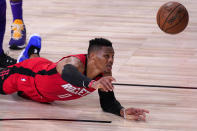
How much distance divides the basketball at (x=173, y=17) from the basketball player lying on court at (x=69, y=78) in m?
0.88

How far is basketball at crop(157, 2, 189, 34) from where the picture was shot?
3.84m

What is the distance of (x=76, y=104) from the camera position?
3.53 m

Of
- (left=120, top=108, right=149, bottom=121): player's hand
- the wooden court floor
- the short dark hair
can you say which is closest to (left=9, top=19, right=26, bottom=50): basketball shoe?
the wooden court floor

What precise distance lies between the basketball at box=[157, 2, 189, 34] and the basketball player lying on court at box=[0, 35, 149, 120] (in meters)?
0.88

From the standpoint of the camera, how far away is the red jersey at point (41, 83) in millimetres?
3271

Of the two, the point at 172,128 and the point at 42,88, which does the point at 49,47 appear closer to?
the point at 42,88

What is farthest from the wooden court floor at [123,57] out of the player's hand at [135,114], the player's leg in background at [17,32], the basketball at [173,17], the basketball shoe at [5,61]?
the basketball at [173,17]

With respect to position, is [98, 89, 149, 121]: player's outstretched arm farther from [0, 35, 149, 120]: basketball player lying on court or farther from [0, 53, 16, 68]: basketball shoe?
[0, 53, 16, 68]: basketball shoe

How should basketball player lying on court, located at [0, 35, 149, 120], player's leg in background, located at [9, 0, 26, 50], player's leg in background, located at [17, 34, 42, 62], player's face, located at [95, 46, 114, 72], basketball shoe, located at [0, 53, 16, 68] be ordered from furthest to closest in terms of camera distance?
1. player's leg in background, located at [9, 0, 26, 50]
2. basketball shoe, located at [0, 53, 16, 68]
3. player's leg in background, located at [17, 34, 42, 62]
4. player's face, located at [95, 46, 114, 72]
5. basketball player lying on court, located at [0, 35, 149, 120]

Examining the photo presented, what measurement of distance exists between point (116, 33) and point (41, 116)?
233cm

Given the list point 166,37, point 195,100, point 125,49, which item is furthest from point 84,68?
point 166,37

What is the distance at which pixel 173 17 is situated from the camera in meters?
3.84

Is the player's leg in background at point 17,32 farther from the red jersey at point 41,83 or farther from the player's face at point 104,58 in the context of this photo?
the player's face at point 104,58

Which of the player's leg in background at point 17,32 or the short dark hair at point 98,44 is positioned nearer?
the short dark hair at point 98,44
